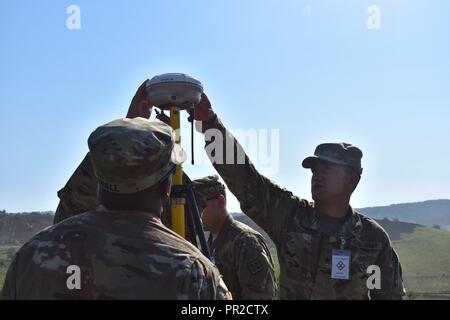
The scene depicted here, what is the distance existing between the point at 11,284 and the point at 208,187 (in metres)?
3.01

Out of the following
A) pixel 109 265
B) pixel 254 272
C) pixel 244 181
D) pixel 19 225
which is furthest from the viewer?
pixel 19 225

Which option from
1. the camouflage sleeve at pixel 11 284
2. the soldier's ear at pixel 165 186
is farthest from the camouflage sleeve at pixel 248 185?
the camouflage sleeve at pixel 11 284

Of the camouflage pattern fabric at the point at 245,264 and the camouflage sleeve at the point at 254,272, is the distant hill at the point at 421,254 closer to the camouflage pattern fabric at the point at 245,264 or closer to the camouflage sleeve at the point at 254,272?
the camouflage pattern fabric at the point at 245,264

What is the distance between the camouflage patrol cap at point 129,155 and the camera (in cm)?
251

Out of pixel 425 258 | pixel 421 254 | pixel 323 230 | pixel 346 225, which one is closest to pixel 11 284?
pixel 323 230

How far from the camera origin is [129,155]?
250 centimetres

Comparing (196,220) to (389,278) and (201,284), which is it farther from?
(389,278)

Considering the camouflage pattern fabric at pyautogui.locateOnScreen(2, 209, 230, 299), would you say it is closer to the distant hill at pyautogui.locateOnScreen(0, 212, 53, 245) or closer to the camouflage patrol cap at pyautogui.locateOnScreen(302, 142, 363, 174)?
the camouflage patrol cap at pyautogui.locateOnScreen(302, 142, 363, 174)

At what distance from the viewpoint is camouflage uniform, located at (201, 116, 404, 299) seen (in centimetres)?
434

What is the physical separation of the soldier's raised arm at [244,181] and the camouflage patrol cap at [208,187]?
0.96m

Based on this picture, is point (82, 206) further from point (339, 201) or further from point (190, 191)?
point (339, 201)

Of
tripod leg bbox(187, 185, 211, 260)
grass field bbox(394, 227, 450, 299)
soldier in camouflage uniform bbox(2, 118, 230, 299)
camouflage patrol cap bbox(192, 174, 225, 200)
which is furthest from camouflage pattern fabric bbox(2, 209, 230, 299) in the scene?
grass field bbox(394, 227, 450, 299)
